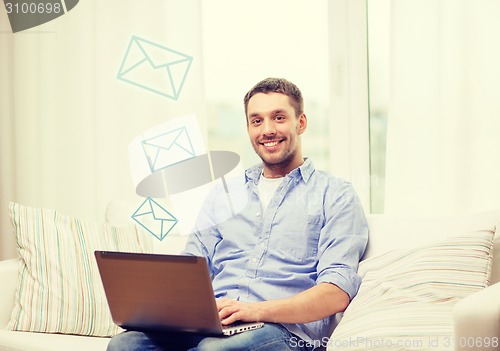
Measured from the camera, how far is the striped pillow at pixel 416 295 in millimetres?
1651

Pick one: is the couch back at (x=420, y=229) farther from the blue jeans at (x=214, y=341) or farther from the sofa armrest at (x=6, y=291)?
the sofa armrest at (x=6, y=291)

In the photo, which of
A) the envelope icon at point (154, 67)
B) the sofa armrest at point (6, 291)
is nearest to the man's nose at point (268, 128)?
the sofa armrest at point (6, 291)

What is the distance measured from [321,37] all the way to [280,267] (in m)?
1.28

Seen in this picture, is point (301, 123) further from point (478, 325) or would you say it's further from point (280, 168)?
Answer: point (478, 325)

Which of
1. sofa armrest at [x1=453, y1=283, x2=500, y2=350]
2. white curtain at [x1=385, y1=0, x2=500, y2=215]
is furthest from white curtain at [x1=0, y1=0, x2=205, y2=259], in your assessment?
sofa armrest at [x1=453, y1=283, x2=500, y2=350]

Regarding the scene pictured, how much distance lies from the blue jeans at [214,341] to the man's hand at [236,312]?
39 millimetres

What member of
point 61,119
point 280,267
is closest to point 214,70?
point 61,119

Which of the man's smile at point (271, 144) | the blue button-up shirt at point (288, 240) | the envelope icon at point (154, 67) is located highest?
the envelope icon at point (154, 67)

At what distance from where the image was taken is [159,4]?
3.19m

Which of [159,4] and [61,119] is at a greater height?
[159,4]

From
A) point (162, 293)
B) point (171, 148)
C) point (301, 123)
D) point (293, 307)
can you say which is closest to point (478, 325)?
point (293, 307)

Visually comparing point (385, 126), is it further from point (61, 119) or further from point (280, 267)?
point (61, 119)

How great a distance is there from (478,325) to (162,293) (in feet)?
2.39

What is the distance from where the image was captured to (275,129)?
222 cm
